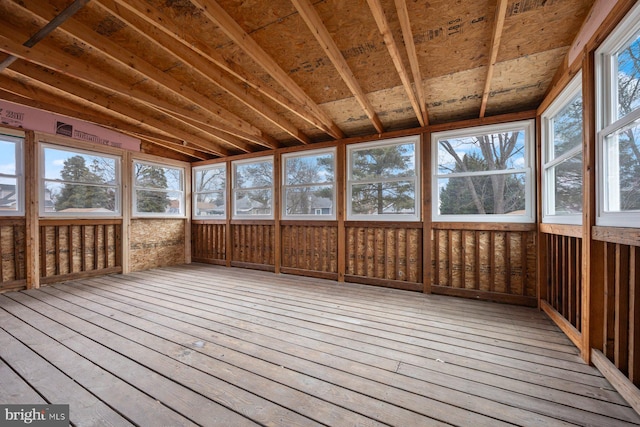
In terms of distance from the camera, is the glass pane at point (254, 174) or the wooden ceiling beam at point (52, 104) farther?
the glass pane at point (254, 174)

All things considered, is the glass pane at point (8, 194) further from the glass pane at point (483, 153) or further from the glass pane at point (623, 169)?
the glass pane at point (623, 169)

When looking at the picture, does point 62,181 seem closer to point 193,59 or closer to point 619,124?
point 193,59

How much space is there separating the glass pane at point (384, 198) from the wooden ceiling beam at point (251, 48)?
4.96 ft

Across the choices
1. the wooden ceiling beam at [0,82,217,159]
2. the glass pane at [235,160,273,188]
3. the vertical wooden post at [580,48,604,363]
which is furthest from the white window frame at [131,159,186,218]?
the vertical wooden post at [580,48,604,363]

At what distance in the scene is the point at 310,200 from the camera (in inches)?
196

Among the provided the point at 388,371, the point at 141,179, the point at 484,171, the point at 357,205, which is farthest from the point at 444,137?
the point at 141,179

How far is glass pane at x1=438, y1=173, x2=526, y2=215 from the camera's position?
3.39m

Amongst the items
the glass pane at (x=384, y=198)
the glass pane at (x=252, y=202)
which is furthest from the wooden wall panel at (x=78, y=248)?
the glass pane at (x=384, y=198)

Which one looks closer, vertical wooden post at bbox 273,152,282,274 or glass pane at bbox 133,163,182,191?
vertical wooden post at bbox 273,152,282,274

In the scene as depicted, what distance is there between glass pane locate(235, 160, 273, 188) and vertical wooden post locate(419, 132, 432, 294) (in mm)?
3033

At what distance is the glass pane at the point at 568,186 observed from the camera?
96.2 inches

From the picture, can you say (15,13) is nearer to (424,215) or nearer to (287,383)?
(287,383)

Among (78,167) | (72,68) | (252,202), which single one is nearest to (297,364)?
(72,68)

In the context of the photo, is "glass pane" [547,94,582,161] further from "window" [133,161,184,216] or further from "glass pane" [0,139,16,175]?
"glass pane" [0,139,16,175]
